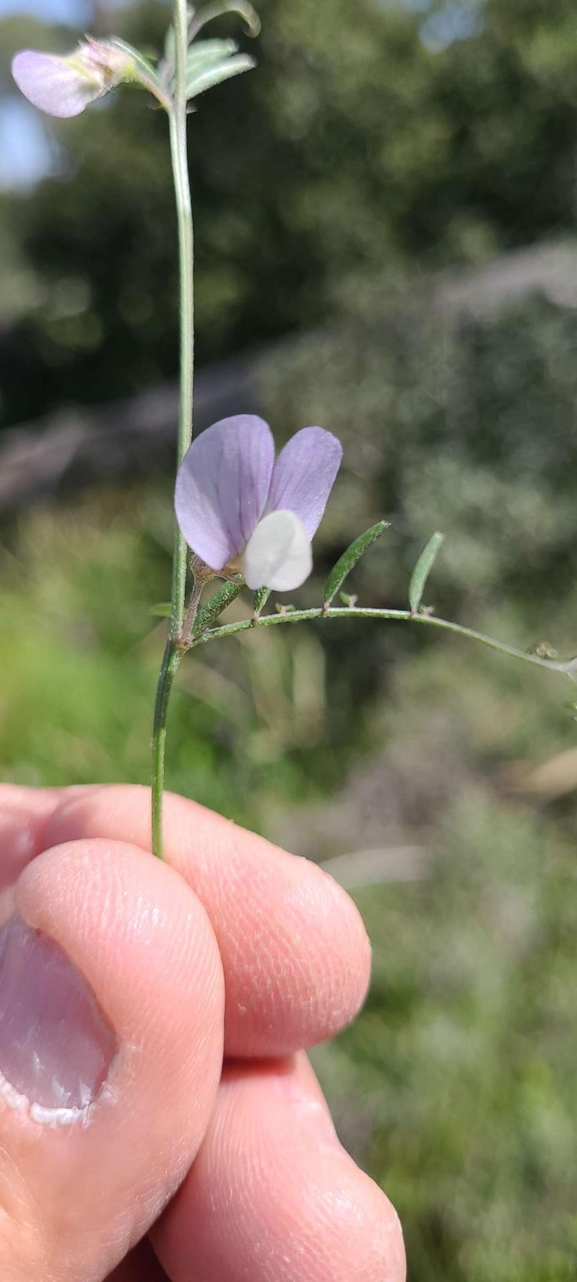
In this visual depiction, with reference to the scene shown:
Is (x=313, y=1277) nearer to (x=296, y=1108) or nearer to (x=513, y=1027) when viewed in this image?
(x=296, y=1108)

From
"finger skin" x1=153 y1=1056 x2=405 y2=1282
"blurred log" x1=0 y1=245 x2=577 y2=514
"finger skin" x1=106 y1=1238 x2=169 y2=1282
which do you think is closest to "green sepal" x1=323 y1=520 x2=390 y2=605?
"finger skin" x1=153 y1=1056 x2=405 y2=1282

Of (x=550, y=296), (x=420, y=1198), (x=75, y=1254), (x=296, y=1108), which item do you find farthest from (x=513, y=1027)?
(x=550, y=296)

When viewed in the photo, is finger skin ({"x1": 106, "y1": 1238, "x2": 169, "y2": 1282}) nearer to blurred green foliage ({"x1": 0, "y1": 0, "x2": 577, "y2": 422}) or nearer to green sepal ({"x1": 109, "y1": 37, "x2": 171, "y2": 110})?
green sepal ({"x1": 109, "y1": 37, "x2": 171, "y2": 110})

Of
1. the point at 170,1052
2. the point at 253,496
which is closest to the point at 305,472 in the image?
the point at 253,496

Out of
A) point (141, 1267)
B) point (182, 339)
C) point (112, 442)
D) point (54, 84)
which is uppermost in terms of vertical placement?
point (54, 84)

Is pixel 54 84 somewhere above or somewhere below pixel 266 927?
above

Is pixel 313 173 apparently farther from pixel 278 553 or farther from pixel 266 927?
pixel 278 553
